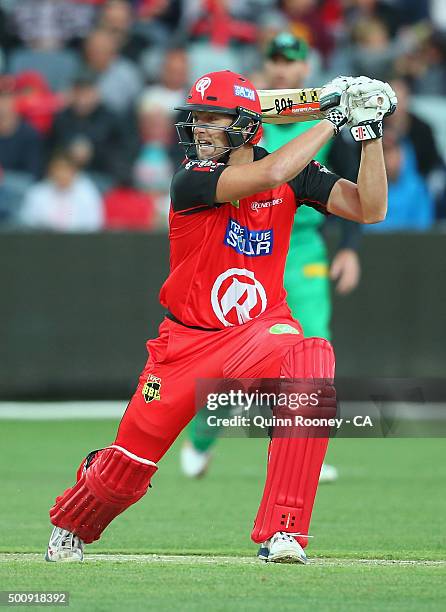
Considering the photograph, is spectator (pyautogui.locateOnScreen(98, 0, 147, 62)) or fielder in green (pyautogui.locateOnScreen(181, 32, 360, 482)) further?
spectator (pyautogui.locateOnScreen(98, 0, 147, 62))

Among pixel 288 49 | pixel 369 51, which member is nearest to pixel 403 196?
pixel 369 51

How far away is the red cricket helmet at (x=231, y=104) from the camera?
5.77m

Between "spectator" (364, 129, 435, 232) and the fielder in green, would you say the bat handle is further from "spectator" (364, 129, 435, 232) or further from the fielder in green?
"spectator" (364, 129, 435, 232)

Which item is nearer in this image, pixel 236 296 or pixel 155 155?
pixel 236 296

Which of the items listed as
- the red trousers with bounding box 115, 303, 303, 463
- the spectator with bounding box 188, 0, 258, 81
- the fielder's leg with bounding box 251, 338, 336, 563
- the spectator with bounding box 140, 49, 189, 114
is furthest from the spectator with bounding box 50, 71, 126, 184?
the fielder's leg with bounding box 251, 338, 336, 563

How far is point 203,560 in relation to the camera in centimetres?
585

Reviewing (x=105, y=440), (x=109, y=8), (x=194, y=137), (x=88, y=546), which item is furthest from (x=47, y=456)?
(x=109, y=8)

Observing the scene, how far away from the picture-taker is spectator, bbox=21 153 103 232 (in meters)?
12.3

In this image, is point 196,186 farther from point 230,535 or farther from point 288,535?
point 230,535

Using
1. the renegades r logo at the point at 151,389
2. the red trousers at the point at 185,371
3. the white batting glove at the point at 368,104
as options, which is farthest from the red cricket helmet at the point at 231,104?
the renegades r logo at the point at 151,389

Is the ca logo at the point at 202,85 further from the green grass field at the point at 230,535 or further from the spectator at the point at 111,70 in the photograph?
the spectator at the point at 111,70

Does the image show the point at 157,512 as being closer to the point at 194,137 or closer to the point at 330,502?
the point at 330,502

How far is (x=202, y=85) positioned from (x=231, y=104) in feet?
0.53

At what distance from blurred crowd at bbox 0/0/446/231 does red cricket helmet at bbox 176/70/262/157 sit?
595 cm
